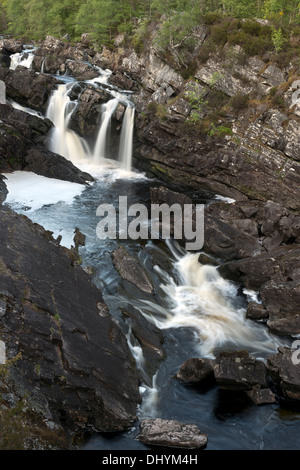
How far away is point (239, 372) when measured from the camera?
36.3 ft

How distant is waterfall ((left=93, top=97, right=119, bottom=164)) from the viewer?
98.5ft

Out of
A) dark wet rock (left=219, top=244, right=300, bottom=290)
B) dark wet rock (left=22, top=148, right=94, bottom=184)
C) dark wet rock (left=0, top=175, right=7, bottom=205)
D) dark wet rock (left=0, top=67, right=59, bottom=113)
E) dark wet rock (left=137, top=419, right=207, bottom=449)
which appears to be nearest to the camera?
dark wet rock (left=137, top=419, right=207, bottom=449)

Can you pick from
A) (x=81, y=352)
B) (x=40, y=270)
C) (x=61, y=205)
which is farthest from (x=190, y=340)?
(x=61, y=205)

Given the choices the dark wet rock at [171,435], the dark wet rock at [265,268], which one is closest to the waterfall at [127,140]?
the dark wet rock at [265,268]

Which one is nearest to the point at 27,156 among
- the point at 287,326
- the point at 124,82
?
the point at 124,82

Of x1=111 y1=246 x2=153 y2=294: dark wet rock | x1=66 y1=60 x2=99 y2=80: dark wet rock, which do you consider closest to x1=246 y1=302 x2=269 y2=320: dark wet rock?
x1=111 y1=246 x2=153 y2=294: dark wet rock

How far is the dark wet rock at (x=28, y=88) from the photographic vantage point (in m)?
30.5

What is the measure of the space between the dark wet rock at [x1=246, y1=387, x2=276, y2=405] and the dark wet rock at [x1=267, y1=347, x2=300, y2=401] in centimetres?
46

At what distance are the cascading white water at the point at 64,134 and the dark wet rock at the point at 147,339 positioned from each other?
63.5 feet

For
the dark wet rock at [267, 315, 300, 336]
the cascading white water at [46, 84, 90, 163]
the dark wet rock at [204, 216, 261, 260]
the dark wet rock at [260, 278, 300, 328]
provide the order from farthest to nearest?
the cascading white water at [46, 84, 90, 163] < the dark wet rock at [204, 216, 261, 260] < the dark wet rock at [260, 278, 300, 328] < the dark wet rock at [267, 315, 300, 336]

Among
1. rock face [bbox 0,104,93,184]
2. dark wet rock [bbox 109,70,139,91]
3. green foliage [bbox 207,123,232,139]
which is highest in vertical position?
A: dark wet rock [bbox 109,70,139,91]

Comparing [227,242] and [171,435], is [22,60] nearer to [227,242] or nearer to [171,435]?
[227,242]

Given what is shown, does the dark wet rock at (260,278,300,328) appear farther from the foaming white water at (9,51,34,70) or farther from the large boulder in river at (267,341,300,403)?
the foaming white water at (9,51,34,70)
